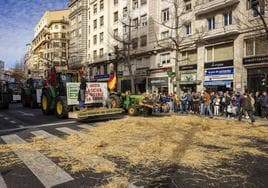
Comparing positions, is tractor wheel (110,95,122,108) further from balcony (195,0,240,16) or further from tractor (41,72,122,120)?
balcony (195,0,240,16)

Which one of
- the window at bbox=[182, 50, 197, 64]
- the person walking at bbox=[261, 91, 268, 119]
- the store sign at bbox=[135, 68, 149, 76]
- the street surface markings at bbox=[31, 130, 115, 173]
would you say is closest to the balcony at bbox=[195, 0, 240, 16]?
the window at bbox=[182, 50, 197, 64]

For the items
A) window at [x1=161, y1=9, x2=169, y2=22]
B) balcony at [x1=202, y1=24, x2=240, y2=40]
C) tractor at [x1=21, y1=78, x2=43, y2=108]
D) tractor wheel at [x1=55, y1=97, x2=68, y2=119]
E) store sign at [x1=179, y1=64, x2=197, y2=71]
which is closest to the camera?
tractor wheel at [x1=55, y1=97, x2=68, y2=119]

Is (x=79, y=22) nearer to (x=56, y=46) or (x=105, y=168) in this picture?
(x=56, y=46)

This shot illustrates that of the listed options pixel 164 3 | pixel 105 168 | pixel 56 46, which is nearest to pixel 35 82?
pixel 164 3

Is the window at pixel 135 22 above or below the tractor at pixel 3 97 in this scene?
above

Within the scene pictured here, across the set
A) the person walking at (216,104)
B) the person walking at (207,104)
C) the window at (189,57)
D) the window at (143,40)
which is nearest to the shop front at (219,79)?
the window at (189,57)

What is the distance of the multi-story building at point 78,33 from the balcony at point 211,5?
30.9 meters

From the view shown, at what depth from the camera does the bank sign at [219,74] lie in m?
27.2

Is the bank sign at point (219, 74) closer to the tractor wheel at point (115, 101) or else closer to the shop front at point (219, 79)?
the shop front at point (219, 79)

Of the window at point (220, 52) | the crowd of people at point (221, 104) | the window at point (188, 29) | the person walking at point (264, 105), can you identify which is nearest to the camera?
the crowd of people at point (221, 104)

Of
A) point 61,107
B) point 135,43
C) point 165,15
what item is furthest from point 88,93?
point 135,43

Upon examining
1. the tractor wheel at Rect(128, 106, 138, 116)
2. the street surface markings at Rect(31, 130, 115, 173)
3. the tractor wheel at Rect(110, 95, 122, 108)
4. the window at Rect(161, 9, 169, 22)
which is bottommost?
the street surface markings at Rect(31, 130, 115, 173)

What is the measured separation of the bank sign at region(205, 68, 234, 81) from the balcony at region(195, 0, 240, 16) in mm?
5566

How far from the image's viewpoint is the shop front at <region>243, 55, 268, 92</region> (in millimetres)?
24297
